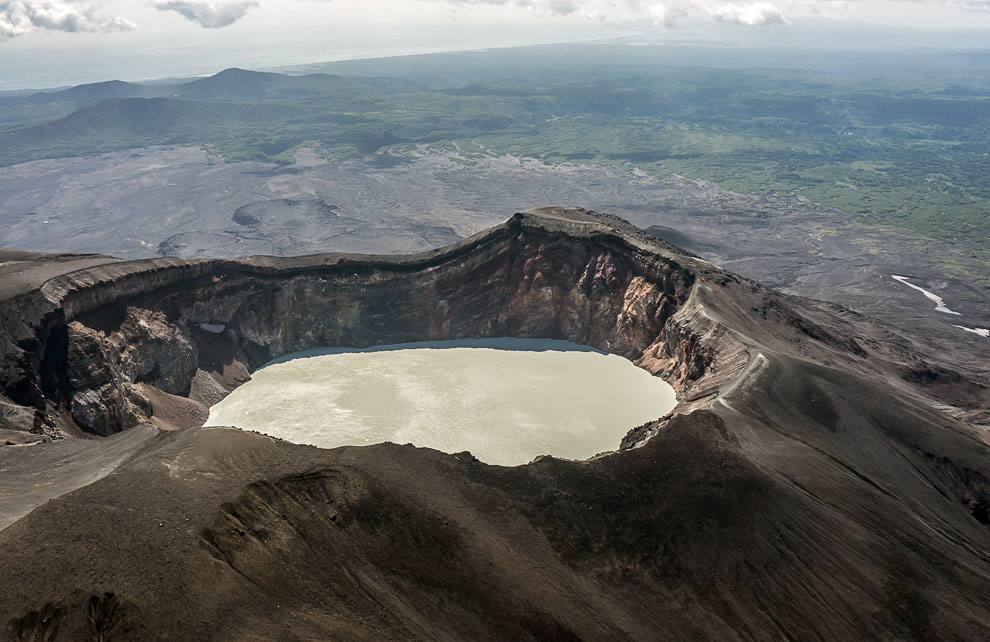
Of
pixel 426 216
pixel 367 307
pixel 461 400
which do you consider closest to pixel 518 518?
pixel 461 400

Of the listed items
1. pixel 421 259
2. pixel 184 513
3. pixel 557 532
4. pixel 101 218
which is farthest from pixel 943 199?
pixel 101 218

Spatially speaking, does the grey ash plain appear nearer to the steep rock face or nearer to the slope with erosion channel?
the steep rock face

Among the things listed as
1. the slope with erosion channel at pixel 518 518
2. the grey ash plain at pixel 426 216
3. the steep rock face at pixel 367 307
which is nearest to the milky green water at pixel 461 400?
the steep rock face at pixel 367 307

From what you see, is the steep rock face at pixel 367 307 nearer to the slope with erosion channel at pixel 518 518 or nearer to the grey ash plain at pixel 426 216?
the slope with erosion channel at pixel 518 518

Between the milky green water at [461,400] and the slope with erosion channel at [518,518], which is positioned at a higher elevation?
the slope with erosion channel at [518,518]

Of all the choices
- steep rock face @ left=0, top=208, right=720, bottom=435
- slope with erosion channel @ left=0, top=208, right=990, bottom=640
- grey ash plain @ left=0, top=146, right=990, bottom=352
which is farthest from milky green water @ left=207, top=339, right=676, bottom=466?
grey ash plain @ left=0, top=146, right=990, bottom=352

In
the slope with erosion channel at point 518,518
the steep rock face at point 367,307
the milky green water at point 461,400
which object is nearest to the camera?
the slope with erosion channel at point 518,518
